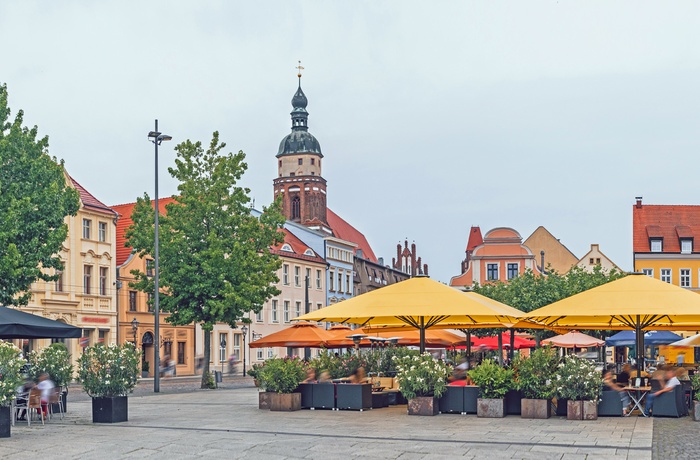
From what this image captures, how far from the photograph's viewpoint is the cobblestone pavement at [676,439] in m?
15.1

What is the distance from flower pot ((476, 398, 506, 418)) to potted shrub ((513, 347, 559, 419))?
1.33 ft

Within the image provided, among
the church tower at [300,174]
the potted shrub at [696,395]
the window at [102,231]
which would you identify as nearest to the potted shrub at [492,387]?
the potted shrub at [696,395]

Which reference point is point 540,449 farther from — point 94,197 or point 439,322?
point 94,197

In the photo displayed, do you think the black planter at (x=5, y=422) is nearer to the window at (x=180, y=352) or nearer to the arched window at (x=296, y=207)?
the window at (x=180, y=352)

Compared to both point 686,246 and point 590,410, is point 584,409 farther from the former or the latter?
point 686,246

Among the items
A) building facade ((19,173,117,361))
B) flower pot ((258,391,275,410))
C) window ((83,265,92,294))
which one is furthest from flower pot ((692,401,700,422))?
window ((83,265,92,294))

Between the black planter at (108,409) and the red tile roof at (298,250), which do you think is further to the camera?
the red tile roof at (298,250)

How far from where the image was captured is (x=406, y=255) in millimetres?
137750

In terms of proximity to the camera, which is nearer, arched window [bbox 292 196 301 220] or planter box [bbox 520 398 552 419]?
planter box [bbox 520 398 552 419]

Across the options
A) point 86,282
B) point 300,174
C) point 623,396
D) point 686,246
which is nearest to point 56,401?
point 623,396

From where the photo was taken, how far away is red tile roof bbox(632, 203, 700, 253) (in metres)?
79.4

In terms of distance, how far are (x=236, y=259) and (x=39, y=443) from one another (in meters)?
24.9

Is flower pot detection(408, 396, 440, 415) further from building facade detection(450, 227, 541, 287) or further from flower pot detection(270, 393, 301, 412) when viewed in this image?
building facade detection(450, 227, 541, 287)

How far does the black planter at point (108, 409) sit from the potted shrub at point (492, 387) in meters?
7.25
